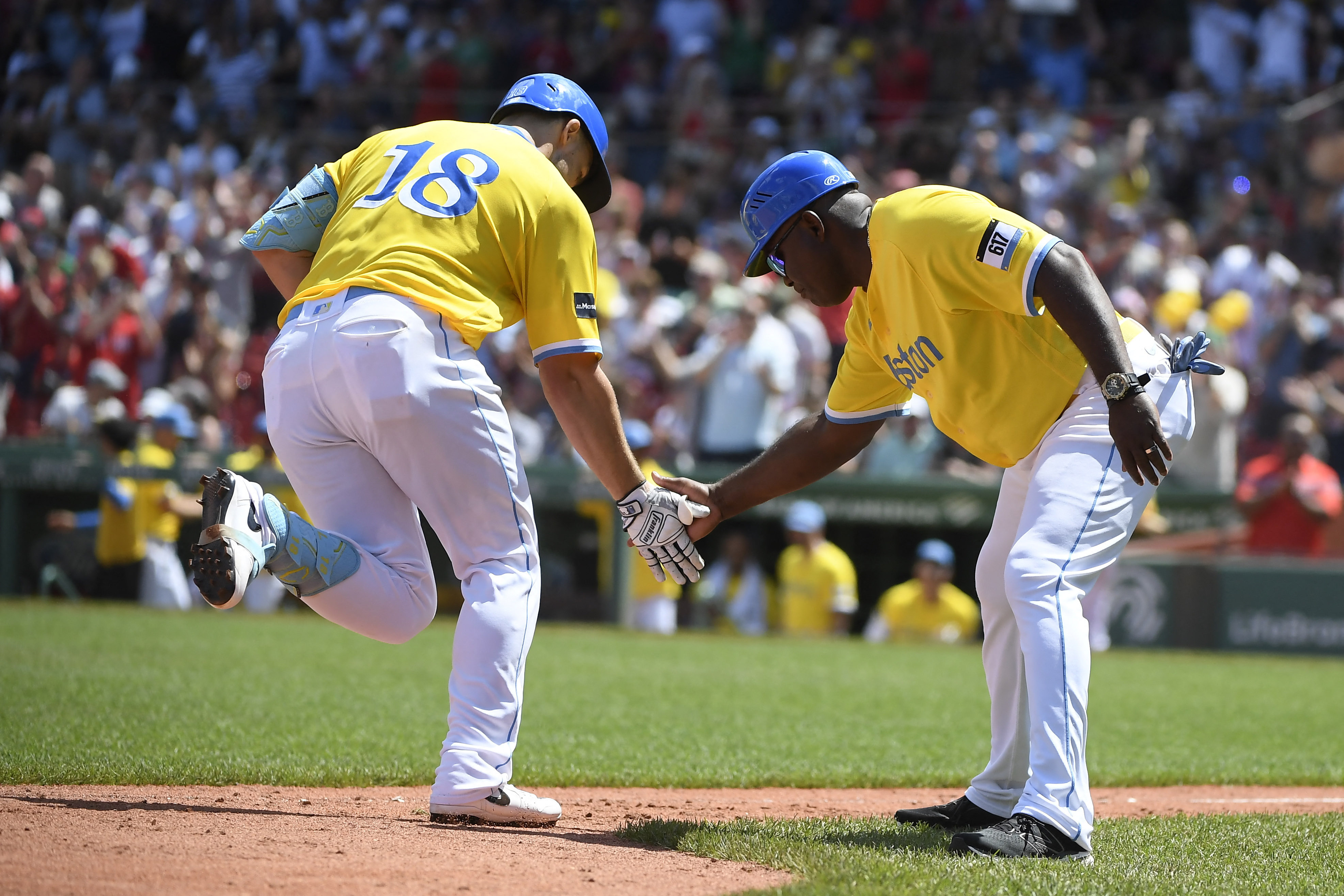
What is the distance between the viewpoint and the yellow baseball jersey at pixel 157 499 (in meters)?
12.0

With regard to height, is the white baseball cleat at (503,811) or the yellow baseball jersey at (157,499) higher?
the yellow baseball jersey at (157,499)

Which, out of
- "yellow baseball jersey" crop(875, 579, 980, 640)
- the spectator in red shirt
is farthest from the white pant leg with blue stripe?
the spectator in red shirt

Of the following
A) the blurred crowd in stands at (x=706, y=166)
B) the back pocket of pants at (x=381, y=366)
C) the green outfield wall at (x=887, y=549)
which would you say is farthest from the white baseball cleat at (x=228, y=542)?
the green outfield wall at (x=887, y=549)

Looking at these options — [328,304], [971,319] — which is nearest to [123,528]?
[328,304]

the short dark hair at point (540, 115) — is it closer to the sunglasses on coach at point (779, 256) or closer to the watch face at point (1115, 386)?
the sunglasses on coach at point (779, 256)

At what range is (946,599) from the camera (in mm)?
11492

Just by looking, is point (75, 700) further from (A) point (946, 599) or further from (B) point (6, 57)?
(B) point (6, 57)

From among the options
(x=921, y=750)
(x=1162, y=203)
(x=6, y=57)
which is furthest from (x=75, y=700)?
(x=6, y=57)

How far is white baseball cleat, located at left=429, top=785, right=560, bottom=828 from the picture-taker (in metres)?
3.97

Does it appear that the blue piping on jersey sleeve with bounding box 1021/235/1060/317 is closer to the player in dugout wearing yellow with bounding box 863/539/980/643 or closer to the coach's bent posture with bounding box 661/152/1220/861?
the coach's bent posture with bounding box 661/152/1220/861

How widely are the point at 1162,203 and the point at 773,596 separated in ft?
18.7

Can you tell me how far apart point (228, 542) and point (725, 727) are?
352 cm

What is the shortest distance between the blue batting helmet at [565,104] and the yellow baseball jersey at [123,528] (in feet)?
27.3

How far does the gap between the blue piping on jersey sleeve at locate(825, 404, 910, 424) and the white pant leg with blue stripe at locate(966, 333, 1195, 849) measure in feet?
1.64
